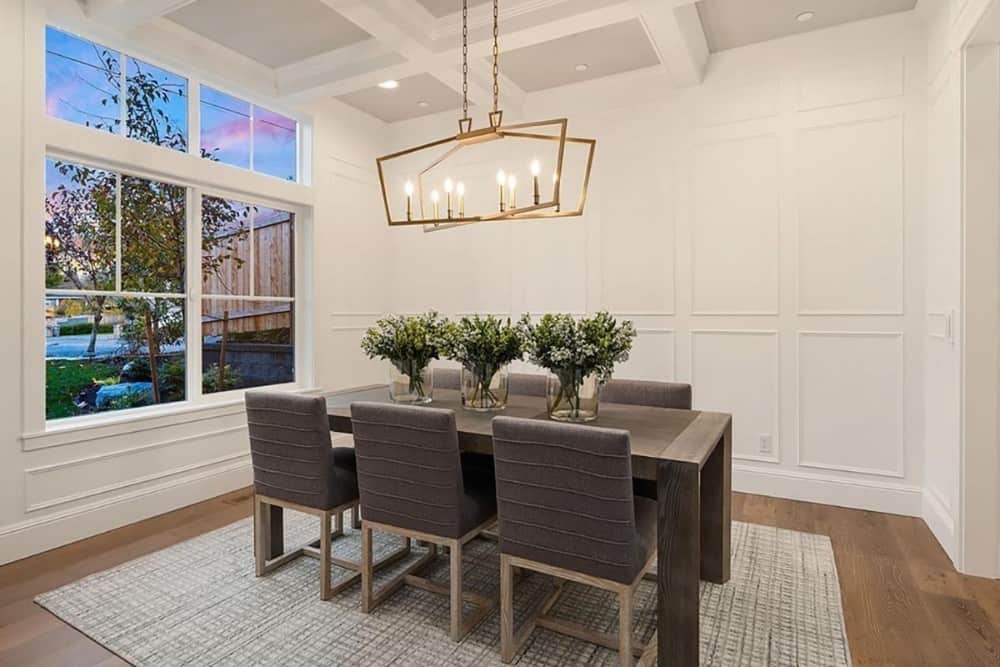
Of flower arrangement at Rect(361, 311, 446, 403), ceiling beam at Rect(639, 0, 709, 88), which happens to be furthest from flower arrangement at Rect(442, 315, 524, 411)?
ceiling beam at Rect(639, 0, 709, 88)

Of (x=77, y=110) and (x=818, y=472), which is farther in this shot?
(x=818, y=472)

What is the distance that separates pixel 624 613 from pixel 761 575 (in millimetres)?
1162

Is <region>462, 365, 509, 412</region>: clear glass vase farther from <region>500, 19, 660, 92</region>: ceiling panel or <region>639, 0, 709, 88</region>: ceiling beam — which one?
<region>500, 19, 660, 92</region>: ceiling panel

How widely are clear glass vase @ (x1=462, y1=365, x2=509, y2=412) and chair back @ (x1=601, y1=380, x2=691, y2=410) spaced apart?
57cm

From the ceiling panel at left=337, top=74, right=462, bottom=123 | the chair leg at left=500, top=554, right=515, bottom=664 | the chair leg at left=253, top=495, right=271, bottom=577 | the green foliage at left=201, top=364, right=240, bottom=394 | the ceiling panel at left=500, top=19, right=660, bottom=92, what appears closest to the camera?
the chair leg at left=500, top=554, right=515, bottom=664

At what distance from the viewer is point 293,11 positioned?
128 inches

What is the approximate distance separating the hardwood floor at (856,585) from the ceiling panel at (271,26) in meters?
2.96

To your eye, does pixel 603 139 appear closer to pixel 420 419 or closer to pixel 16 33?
pixel 420 419

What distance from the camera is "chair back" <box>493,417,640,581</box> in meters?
1.72

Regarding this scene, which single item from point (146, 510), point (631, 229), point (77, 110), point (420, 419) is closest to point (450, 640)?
point (420, 419)

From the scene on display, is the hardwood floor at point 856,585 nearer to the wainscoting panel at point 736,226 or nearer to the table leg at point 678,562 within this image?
the table leg at point 678,562

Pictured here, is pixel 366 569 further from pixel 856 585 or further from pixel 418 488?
pixel 856 585

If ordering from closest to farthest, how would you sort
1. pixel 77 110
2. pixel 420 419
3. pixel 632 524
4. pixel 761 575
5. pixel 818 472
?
pixel 632 524
pixel 420 419
pixel 761 575
pixel 77 110
pixel 818 472

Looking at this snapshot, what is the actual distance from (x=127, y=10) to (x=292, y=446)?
245 centimetres
